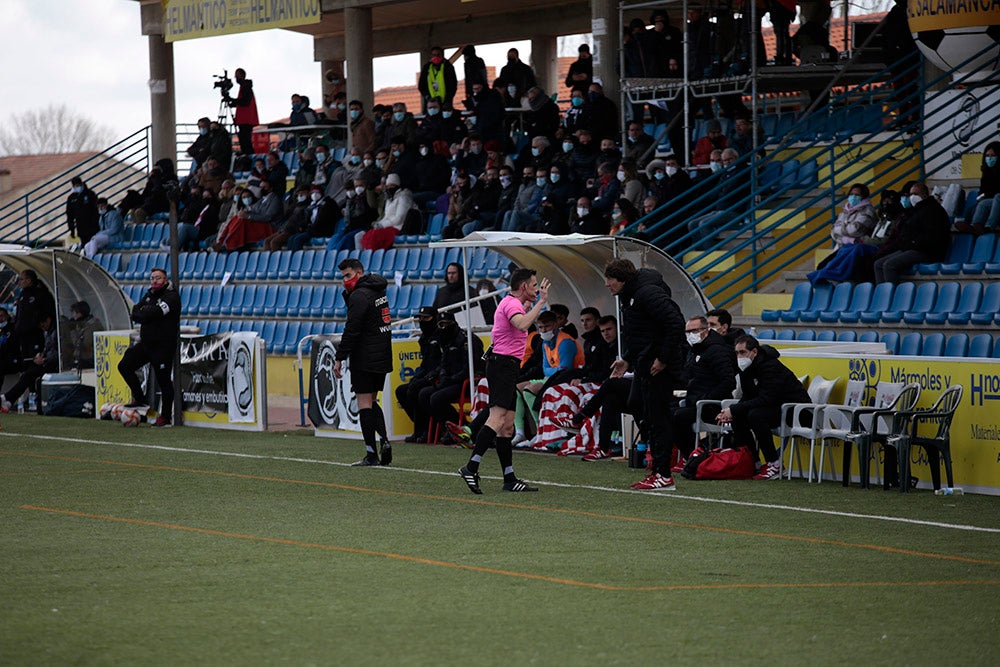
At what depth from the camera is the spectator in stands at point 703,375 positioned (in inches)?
547

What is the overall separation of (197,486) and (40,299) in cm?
1069

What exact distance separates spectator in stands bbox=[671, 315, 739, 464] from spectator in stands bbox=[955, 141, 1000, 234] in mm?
4577

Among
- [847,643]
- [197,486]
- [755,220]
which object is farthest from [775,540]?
[755,220]

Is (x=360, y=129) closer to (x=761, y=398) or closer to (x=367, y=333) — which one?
(x=367, y=333)

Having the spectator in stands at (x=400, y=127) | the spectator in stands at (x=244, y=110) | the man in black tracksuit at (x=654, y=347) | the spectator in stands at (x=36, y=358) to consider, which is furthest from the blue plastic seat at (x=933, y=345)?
the spectator in stands at (x=244, y=110)

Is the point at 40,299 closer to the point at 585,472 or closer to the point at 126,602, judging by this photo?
the point at 585,472

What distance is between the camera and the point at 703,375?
14.1 metres

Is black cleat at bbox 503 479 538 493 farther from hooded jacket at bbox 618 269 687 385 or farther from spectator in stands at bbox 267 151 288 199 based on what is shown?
spectator in stands at bbox 267 151 288 199

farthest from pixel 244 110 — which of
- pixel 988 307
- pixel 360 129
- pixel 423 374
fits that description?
pixel 988 307

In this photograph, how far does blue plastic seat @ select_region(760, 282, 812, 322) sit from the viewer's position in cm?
1758

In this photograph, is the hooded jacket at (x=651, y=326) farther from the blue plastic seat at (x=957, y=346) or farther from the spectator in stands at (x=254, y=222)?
the spectator in stands at (x=254, y=222)

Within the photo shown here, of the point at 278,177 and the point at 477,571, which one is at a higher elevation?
the point at 278,177

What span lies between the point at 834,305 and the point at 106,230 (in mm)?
18546

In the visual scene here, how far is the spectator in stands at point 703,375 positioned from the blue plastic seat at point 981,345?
2722mm
